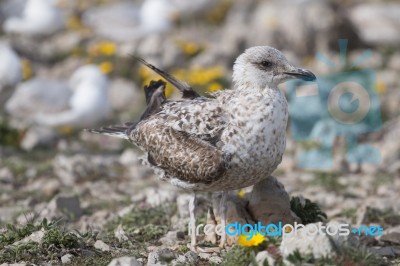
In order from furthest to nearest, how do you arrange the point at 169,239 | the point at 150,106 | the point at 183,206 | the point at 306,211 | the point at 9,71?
the point at 9,71, the point at 183,206, the point at 150,106, the point at 306,211, the point at 169,239

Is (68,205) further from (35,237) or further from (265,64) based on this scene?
(265,64)

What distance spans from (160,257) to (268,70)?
1849 millimetres

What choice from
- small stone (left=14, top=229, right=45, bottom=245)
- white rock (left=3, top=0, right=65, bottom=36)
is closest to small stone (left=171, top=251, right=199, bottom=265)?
small stone (left=14, top=229, right=45, bottom=245)

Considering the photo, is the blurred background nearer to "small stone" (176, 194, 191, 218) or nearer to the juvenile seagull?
"small stone" (176, 194, 191, 218)

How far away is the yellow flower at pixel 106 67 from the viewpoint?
1374 centimetres

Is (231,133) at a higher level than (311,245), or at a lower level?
higher

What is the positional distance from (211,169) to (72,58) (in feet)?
32.0

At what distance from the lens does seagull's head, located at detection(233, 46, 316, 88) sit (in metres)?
6.76

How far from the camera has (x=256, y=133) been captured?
21.4ft

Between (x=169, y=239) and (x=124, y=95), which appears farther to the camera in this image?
(x=124, y=95)

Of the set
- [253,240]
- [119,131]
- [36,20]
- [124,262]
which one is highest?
[36,20]

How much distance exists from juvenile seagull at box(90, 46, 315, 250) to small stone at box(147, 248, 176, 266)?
507mm

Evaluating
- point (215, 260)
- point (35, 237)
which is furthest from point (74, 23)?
point (215, 260)

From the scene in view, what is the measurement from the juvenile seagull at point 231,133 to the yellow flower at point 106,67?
671cm
